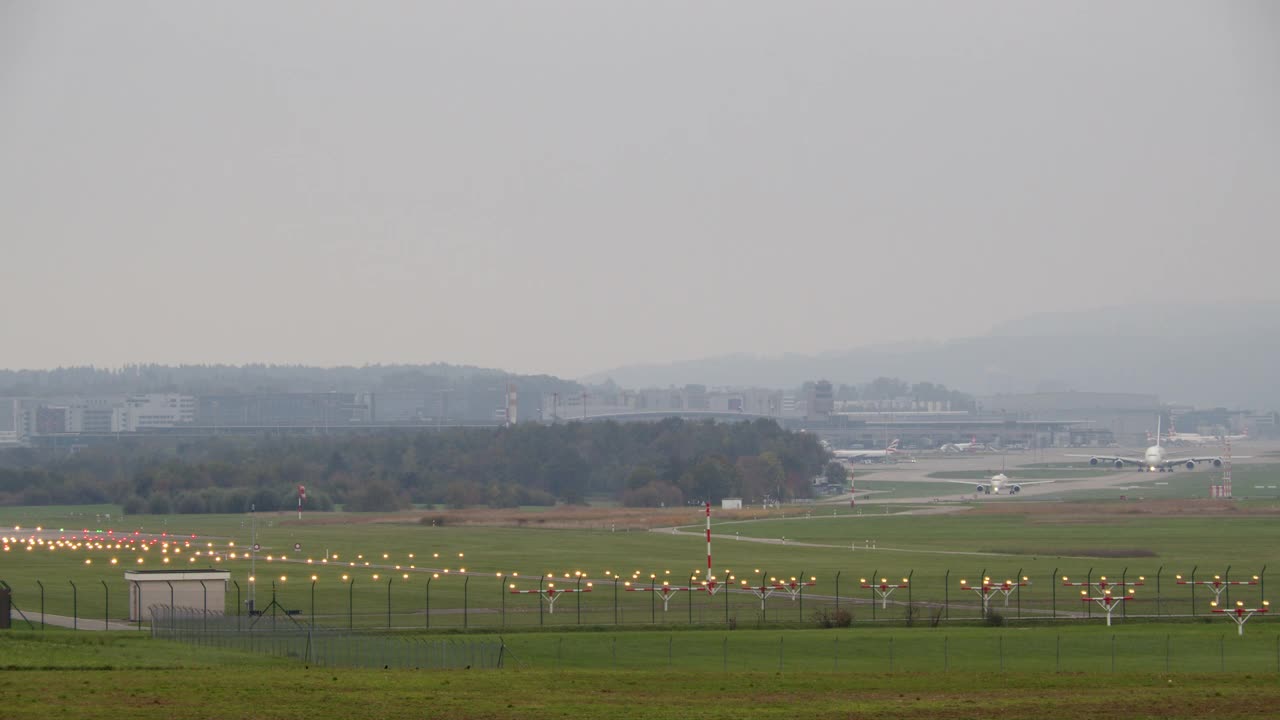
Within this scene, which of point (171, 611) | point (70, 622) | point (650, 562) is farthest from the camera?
point (650, 562)

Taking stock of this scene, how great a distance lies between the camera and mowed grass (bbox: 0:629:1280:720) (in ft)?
131

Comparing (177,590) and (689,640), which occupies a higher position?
(177,590)

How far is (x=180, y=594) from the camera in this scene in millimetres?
65188

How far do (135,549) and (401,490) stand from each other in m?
81.7

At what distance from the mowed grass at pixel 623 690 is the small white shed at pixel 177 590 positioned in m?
11.2

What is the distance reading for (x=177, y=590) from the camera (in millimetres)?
65188

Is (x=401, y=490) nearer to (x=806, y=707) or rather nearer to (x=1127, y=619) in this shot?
(x=1127, y=619)

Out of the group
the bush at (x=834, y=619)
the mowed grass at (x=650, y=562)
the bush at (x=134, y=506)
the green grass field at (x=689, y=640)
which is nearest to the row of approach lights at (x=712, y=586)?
the mowed grass at (x=650, y=562)

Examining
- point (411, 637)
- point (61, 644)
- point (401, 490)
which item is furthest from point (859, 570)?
point (401, 490)

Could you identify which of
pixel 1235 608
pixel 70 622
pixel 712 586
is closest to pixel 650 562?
pixel 712 586

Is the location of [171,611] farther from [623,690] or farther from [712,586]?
[623,690]

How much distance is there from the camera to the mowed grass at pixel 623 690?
39.8 m

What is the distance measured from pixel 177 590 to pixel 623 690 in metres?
27.4

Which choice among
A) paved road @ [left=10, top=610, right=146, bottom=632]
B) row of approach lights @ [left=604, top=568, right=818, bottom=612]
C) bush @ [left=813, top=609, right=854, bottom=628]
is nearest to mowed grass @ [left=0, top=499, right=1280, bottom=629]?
row of approach lights @ [left=604, top=568, right=818, bottom=612]
